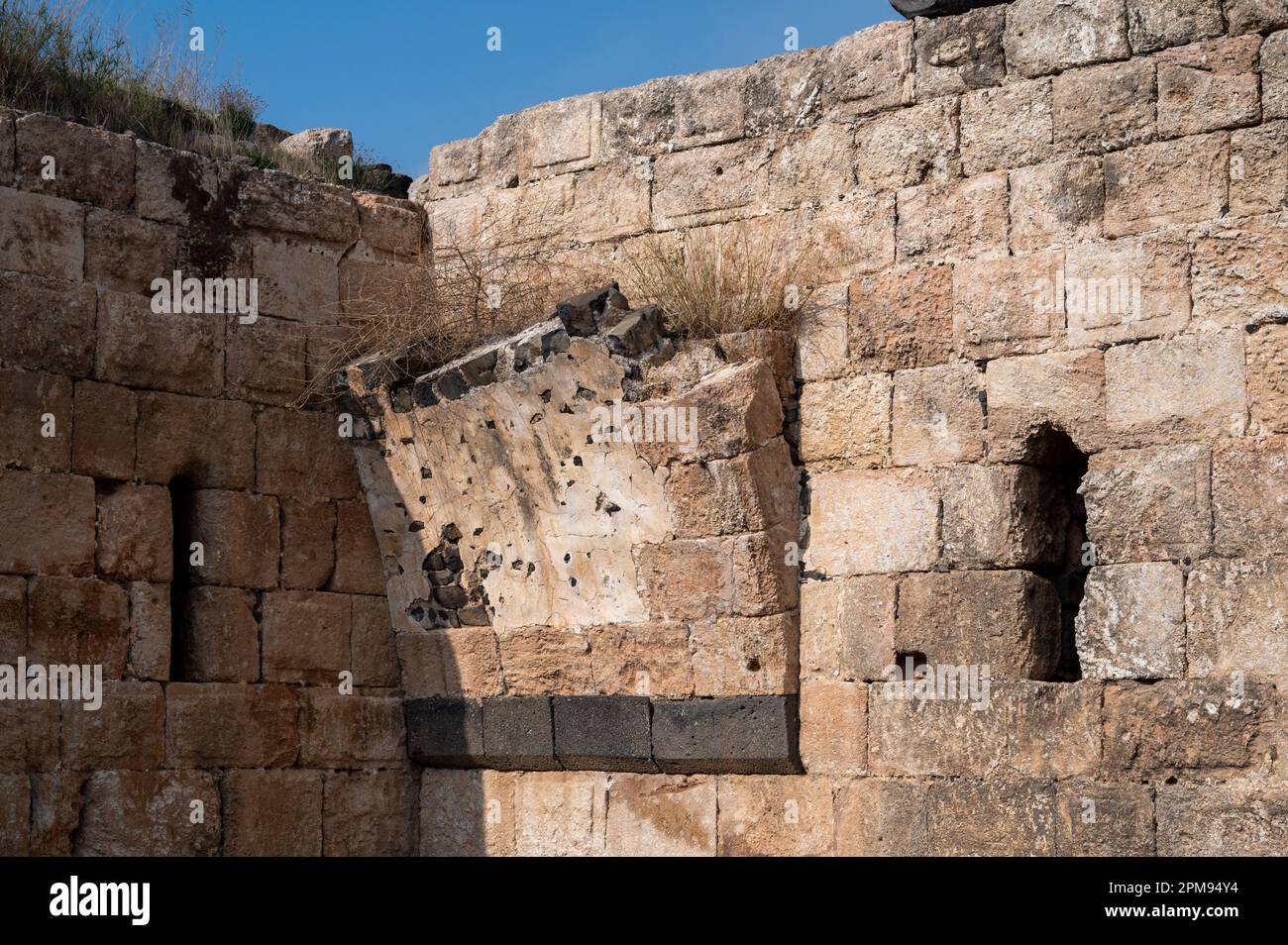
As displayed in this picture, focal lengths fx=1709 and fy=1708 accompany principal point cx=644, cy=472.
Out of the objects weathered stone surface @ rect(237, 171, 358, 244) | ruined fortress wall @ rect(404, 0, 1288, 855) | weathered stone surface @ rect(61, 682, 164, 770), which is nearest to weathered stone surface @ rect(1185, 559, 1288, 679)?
ruined fortress wall @ rect(404, 0, 1288, 855)

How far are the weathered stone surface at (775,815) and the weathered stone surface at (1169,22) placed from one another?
3370 millimetres

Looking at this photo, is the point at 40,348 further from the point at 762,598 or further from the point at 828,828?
the point at 828,828

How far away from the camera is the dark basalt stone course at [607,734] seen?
295 inches

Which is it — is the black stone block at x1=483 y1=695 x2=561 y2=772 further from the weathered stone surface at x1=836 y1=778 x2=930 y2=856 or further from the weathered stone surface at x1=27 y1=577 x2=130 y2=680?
the weathered stone surface at x1=27 y1=577 x2=130 y2=680

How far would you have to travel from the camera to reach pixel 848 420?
7.56 meters

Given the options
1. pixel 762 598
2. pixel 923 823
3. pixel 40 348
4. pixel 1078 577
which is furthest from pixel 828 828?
pixel 40 348

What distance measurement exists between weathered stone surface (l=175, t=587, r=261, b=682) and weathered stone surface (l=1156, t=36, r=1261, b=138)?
15.4 ft

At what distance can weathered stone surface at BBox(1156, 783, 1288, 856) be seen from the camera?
6211mm

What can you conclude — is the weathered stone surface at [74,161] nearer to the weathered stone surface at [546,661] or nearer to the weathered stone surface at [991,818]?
the weathered stone surface at [546,661]

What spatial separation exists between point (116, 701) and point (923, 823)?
3587mm

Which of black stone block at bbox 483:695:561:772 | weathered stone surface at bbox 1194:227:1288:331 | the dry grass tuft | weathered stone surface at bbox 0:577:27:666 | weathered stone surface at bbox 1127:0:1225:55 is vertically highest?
weathered stone surface at bbox 1127:0:1225:55

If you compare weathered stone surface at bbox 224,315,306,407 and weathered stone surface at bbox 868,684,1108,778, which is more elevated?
weathered stone surface at bbox 224,315,306,407

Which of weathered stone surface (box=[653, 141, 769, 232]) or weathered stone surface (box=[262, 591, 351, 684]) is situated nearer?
weathered stone surface (box=[653, 141, 769, 232])

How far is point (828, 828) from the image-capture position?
7328 mm
